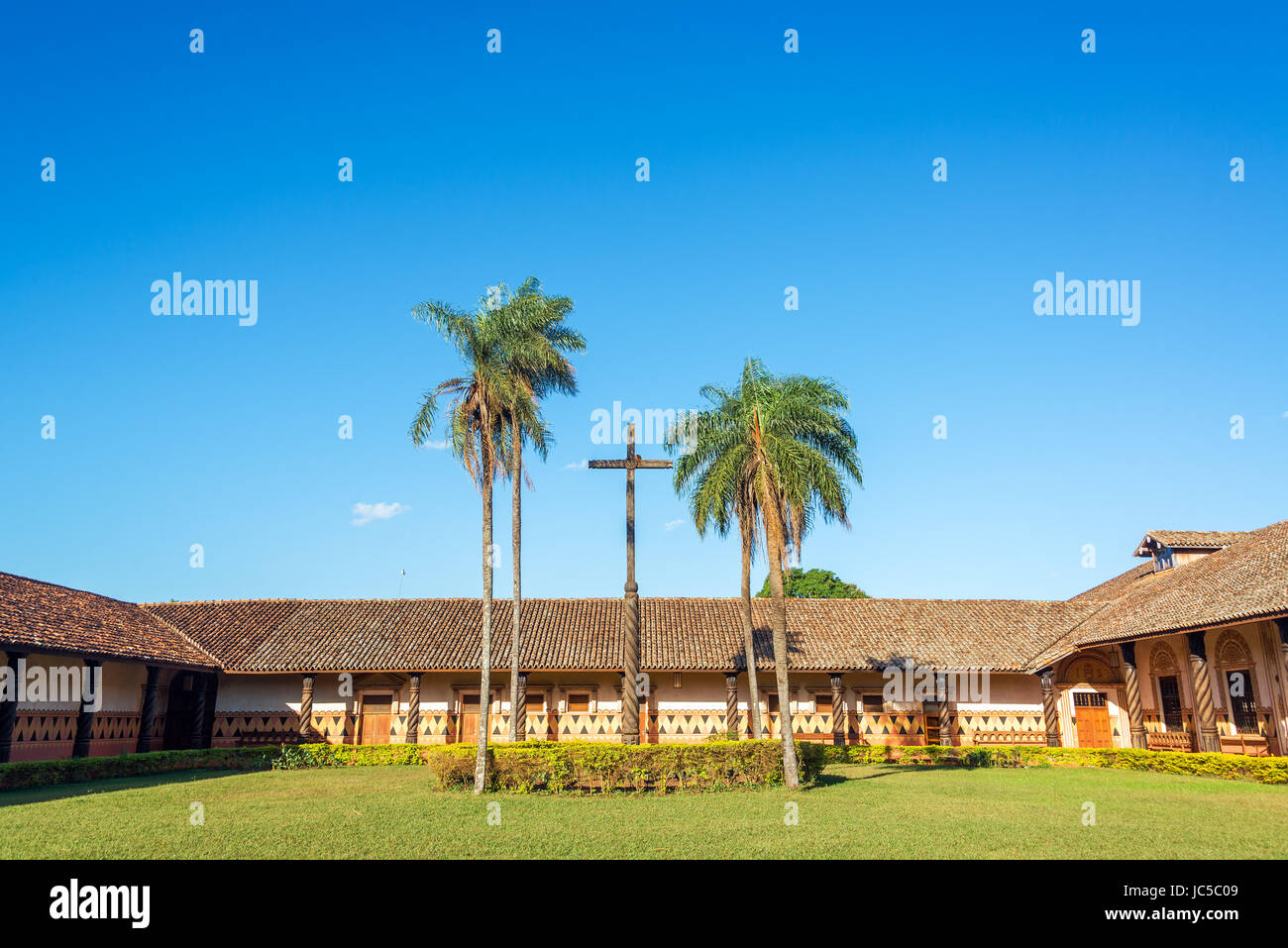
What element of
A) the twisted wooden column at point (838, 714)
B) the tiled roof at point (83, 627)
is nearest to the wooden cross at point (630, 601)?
the twisted wooden column at point (838, 714)

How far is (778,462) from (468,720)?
17.3m

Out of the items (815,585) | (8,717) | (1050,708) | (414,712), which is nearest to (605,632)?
(414,712)

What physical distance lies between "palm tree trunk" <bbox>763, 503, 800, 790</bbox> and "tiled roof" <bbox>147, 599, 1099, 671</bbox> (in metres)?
10.3

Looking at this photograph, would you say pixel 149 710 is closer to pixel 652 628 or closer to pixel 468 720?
pixel 468 720

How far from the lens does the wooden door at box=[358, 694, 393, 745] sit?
29078mm

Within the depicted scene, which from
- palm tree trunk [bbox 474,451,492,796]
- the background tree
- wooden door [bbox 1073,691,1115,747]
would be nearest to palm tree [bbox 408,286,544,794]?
palm tree trunk [bbox 474,451,492,796]

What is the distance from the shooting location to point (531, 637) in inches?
1186

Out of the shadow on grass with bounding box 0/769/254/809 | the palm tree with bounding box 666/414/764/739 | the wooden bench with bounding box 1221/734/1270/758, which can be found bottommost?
the shadow on grass with bounding box 0/769/254/809

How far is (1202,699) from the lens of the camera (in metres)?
21.7

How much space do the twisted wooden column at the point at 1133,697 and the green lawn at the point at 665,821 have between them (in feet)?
21.3

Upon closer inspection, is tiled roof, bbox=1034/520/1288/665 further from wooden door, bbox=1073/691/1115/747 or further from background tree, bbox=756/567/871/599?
background tree, bbox=756/567/871/599

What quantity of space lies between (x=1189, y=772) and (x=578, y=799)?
15.7m

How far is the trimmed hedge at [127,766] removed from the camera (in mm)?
18469
